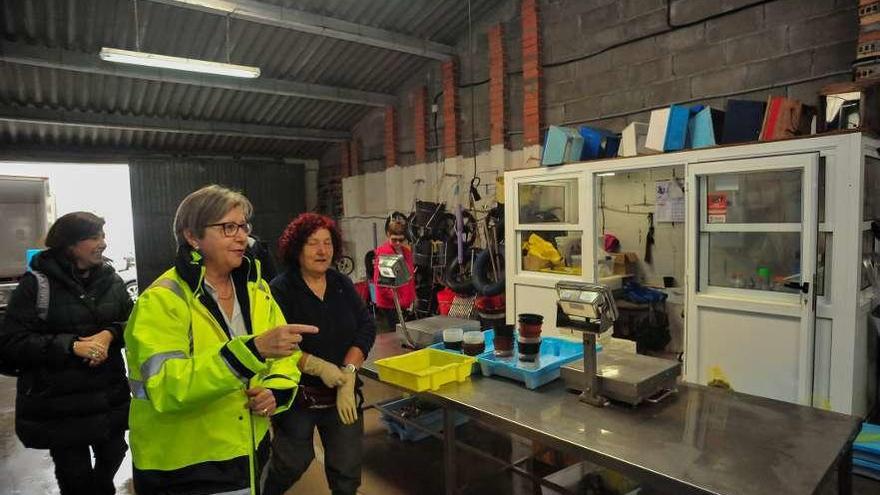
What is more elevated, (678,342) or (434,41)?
(434,41)

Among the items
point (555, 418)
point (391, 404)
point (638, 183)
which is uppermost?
point (638, 183)

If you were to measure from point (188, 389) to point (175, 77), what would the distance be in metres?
5.38

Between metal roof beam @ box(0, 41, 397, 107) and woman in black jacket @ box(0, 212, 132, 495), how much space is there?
402 centimetres

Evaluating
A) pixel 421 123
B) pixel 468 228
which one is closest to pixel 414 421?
pixel 468 228

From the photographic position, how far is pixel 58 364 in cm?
186

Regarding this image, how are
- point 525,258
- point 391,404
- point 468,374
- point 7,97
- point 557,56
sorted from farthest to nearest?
point 7,97, point 557,56, point 525,258, point 391,404, point 468,374

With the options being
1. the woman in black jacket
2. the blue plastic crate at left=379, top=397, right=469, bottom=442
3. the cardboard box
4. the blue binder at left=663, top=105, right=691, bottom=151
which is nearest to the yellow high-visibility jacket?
the woman in black jacket

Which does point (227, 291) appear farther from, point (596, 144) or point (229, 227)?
point (596, 144)

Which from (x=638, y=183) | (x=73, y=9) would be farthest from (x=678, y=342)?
(x=73, y=9)

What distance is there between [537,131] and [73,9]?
173 inches

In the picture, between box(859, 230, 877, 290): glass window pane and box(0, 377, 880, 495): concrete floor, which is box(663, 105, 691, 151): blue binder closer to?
box(859, 230, 877, 290): glass window pane

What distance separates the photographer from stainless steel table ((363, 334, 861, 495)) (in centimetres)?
132

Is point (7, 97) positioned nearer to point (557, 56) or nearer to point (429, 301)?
point (429, 301)

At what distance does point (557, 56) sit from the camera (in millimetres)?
5070
